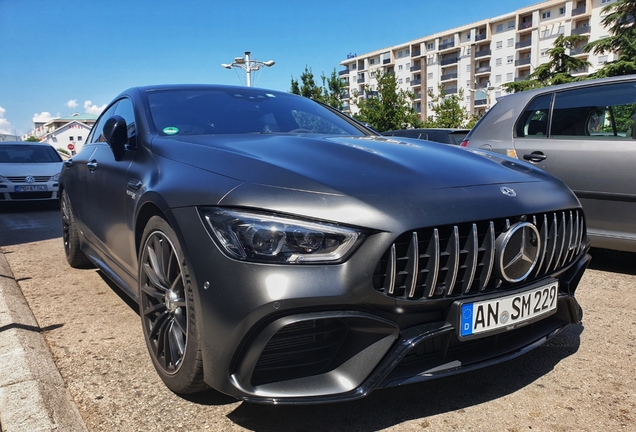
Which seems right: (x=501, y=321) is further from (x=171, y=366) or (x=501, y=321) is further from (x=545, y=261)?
(x=171, y=366)

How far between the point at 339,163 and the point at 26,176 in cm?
918

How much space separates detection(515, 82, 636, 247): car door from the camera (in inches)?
154

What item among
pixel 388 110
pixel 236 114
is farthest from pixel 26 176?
pixel 388 110

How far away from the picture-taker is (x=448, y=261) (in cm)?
183

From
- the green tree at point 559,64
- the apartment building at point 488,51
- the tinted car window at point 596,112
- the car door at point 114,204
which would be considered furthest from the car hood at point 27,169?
the apartment building at point 488,51

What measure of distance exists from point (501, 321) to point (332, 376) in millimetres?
662

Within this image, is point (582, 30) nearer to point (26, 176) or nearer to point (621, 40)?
point (621, 40)

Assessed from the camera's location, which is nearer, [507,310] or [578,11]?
[507,310]

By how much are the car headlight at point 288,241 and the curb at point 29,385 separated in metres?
1.00

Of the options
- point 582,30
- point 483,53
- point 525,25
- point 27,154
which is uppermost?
point 525,25

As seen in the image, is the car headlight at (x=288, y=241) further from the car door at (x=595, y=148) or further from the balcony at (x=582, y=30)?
the balcony at (x=582, y=30)

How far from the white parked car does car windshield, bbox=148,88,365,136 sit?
22.7 ft

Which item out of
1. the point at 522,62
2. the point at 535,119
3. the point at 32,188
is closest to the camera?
the point at 535,119

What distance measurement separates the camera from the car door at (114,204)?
2754mm
